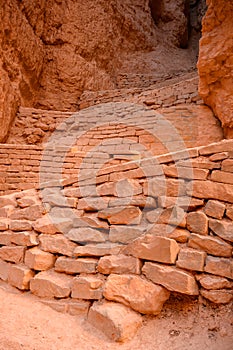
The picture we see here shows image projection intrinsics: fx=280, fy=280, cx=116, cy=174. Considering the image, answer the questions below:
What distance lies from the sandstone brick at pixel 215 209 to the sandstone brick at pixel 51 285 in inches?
49.9

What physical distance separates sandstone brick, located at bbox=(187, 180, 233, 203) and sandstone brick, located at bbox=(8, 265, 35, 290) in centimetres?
156

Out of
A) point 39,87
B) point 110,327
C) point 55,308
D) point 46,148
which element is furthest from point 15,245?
point 39,87

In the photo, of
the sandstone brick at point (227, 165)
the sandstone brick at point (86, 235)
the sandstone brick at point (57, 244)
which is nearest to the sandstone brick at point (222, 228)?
the sandstone brick at point (227, 165)

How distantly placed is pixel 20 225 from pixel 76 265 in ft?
2.64

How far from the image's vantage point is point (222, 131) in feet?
17.5

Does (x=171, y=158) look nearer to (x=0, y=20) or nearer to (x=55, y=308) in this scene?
(x=55, y=308)

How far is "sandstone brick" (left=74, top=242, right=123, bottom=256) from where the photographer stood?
2348 mm

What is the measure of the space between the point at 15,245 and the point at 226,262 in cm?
193

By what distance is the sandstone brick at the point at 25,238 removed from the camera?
2632 mm

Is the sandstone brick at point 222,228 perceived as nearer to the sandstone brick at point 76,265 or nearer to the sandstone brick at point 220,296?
the sandstone brick at point 220,296

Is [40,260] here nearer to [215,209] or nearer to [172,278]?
[172,278]

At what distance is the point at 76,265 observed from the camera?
237 centimetres

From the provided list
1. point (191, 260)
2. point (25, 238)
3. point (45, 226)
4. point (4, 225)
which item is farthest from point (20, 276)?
point (191, 260)

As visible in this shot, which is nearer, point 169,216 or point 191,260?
point 191,260
